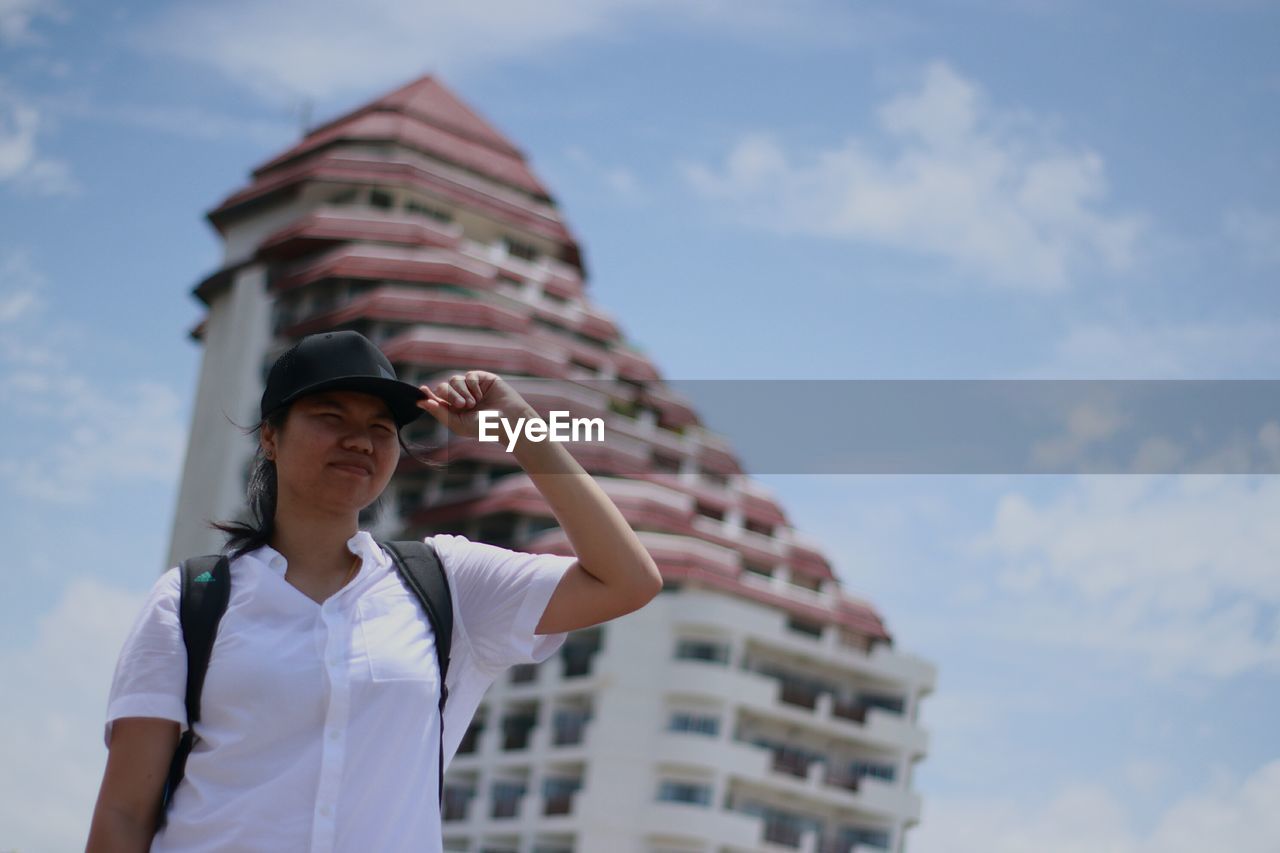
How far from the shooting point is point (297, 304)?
57.8 meters

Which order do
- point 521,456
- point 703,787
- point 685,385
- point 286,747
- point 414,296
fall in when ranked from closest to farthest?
point 286,747 < point 521,456 < point 685,385 < point 703,787 < point 414,296

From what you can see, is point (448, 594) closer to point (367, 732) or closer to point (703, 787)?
point (367, 732)

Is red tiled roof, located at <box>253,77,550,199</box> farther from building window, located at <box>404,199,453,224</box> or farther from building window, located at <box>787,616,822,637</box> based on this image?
building window, located at <box>787,616,822,637</box>

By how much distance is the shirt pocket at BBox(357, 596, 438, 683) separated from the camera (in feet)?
8.30

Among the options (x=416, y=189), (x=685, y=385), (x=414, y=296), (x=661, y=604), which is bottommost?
(x=685, y=385)

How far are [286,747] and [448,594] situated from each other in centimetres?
Result: 38

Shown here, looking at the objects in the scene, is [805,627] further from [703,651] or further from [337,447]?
[337,447]

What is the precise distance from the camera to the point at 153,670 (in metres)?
2.49

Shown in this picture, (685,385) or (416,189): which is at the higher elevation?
(416,189)

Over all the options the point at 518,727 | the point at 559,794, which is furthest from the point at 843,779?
the point at 518,727

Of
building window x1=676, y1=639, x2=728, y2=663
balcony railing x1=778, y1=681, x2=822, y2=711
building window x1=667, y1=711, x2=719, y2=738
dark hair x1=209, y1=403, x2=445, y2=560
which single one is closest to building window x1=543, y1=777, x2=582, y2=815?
building window x1=667, y1=711, x2=719, y2=738

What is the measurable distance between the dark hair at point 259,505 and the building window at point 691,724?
149 feet

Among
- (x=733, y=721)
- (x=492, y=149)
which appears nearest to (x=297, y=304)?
(x=492, y=149)

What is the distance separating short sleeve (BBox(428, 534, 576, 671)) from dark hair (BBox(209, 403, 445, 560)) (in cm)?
19
